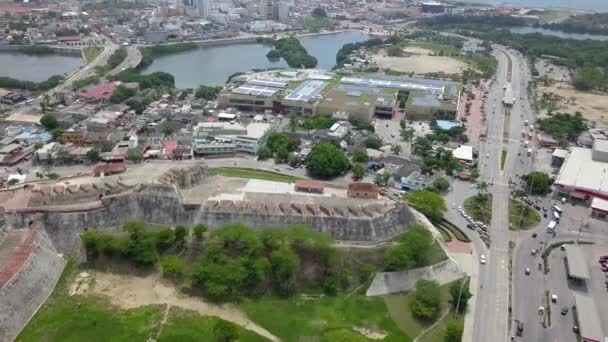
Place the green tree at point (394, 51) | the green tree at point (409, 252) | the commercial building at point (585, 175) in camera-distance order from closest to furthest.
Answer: the green tree at point (409, 252)
the commercial building at point (585, 175)
the green tree at point (394, 51)

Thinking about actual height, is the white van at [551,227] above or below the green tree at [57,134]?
below

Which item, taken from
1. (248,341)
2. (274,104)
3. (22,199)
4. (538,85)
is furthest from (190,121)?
(538,85)

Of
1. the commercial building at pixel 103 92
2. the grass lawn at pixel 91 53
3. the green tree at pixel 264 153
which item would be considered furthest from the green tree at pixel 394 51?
the grass lawn at pixel 91 53

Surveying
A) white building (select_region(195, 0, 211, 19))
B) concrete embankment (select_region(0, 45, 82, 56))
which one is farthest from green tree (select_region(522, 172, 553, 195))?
white building (select_region(195, 0, 211, 19))

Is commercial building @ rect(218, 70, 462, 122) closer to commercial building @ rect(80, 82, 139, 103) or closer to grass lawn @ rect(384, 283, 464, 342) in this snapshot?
commercial building @ rect(80, 82, 139, 103)

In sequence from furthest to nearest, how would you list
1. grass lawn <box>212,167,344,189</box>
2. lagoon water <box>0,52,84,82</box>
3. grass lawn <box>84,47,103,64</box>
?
grass lawn <box>84,47,103,64</box> < lagoon water <box>0,52,84,82</box> < grass lawn <box>212,167,344,189</box>

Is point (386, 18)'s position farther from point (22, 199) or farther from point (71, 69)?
point (22, 199)

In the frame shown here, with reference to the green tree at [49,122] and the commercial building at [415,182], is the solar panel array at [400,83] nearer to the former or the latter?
the commercial building at [415,182]
